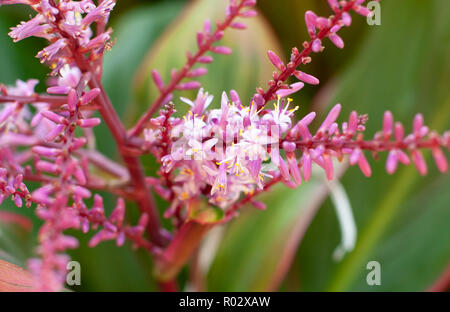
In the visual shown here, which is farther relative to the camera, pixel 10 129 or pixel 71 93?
pixel 10 129

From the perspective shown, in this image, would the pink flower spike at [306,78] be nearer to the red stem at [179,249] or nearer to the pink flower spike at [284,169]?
the pink flower spike at [284,169]

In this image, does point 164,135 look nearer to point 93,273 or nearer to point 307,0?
point 93,273

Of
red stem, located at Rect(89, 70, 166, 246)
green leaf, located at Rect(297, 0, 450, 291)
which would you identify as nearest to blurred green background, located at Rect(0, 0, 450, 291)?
green leaf, located at Rect(297, 0, 450, 291)

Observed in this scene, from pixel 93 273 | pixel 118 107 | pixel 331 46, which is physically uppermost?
pixel 331 46

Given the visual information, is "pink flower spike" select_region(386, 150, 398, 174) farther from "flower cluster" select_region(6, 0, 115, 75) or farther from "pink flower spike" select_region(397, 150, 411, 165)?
"flower cluster" select_region(6, 0, 115, 75)

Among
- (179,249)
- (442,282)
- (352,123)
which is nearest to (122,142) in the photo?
(179,249)

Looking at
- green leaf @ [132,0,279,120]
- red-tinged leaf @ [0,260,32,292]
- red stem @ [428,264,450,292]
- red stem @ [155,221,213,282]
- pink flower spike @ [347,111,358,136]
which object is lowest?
red stem @ [428,264,450,292]

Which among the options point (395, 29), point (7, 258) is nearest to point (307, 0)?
point (395, 29)
